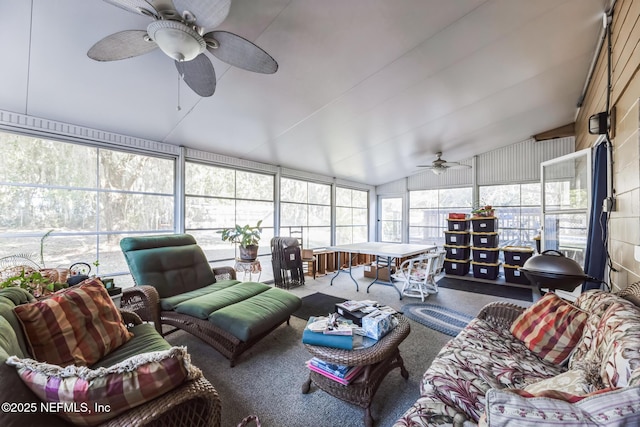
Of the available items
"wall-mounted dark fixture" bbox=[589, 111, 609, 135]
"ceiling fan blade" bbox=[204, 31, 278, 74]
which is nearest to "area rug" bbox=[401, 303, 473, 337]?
"wall-mounted dark fixture" bbox=[589, 111, 609, 135]

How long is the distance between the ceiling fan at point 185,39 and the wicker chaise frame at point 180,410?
1.77 metres

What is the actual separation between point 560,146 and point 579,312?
5.68m

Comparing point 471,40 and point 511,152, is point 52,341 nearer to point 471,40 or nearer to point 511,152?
point 471,40

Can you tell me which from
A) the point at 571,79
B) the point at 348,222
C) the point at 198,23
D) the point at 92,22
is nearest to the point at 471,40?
the point at 571,79

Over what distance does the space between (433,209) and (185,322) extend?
6788 mm

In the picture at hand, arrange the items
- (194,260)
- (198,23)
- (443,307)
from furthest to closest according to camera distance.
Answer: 1. (443,307)
2. (194,260)
3. (198,23)

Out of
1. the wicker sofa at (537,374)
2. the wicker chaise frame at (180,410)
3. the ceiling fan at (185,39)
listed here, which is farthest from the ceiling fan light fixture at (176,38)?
the wicker sofa at (537,374)

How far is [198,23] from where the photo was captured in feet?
4.76

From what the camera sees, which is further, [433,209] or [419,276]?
[433,209]

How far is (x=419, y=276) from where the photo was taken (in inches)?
159

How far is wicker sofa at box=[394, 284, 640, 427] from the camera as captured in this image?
2.12 ft

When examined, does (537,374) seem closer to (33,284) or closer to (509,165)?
(33,284)

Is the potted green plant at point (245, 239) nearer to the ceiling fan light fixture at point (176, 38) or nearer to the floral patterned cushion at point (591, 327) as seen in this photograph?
the ceiling fan light fixture at point (176, 38)

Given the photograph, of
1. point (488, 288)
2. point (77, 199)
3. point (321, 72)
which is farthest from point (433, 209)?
point (77, 199)
